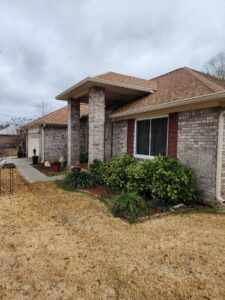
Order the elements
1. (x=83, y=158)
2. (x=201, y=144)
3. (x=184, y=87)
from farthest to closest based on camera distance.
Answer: (x=83, y=158), (x=184, y=87), (x=201, y=144)

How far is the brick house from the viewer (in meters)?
5.48

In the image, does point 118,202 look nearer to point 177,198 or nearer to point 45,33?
point 177,198

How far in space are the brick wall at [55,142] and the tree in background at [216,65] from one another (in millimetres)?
19074

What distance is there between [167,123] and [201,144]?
1.55m

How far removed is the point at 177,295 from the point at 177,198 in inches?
136

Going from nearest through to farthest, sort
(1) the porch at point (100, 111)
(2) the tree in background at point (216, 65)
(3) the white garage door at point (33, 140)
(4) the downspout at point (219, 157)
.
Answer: (4) the downspout at point (219, 157)
(1) the porch at point (100, 111)
(3) the white garage door at point (33, 140)
(2) the tree in background at point (216, 65)

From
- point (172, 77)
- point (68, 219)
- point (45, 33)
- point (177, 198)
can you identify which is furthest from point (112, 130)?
point (45, 33)

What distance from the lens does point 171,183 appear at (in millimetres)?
5535

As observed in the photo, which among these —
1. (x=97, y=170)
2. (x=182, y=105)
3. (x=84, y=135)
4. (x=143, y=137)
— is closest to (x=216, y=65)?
(x=84, y=135)

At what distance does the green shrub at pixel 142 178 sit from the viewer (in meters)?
5.96

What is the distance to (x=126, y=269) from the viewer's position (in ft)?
9.51

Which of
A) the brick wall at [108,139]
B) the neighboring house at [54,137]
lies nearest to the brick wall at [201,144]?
the brick wall at [108,139]

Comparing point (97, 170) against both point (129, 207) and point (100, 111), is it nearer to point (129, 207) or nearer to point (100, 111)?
point (100, 111)

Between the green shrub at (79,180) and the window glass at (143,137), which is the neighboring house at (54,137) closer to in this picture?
the green shrub at (79,180)
